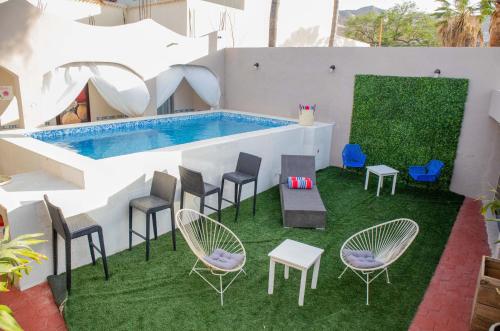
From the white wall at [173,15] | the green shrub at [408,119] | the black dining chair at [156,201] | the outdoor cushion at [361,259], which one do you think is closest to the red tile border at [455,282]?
the outdoor cushion at [361,259]

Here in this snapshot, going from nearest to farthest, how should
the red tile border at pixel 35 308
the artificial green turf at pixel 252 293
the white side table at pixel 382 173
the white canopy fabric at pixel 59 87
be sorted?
the red tile border at pixel 35 308, the artificial green turf at pixel 252 293, the white side table at pixel 382 173, the white canopy fabric at pixel 59 87

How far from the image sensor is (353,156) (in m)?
9.98

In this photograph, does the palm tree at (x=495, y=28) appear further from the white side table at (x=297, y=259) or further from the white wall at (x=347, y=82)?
the white side table at (x=297, y=259)

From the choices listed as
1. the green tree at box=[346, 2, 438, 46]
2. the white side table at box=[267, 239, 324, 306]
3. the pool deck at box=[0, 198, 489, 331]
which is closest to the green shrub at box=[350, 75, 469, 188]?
the pool deck at box=[0, 198, 489, 331]

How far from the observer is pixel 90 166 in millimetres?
5434

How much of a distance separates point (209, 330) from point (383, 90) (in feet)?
26.4

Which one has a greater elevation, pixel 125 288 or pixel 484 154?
pixel 484 154

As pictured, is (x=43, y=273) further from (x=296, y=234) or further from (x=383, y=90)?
(x=383, y=90)

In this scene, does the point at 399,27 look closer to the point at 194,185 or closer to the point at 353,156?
the point at 353,156

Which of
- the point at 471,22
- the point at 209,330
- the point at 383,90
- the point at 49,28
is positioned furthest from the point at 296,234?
the point at 471,22

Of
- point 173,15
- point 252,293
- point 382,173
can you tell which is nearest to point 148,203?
point 252,293

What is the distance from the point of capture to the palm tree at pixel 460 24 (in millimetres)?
12766

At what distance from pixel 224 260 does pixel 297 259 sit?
920mm

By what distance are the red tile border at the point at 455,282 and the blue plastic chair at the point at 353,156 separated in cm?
286
